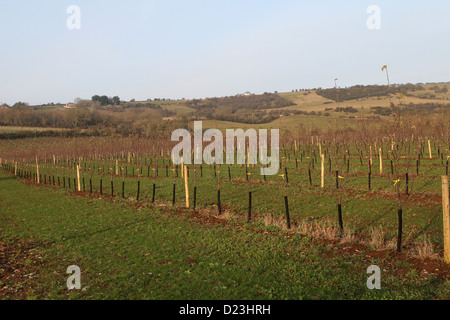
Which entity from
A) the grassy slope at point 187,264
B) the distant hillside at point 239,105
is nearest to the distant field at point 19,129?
the distant hillside at point 239,105

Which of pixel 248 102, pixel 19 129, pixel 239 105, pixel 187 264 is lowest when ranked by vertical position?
pixel 187 264

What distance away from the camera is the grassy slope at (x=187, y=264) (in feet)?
20.8

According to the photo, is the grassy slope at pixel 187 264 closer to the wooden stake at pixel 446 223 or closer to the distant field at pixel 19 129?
the wooden stake at pixel 446 223

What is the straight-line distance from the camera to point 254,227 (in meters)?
11.5

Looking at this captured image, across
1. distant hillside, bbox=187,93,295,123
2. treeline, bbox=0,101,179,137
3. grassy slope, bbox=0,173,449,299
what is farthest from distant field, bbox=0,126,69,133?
grassy slope, bbox=0,173,449,299

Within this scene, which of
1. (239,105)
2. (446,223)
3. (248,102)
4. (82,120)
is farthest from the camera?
(248,102)

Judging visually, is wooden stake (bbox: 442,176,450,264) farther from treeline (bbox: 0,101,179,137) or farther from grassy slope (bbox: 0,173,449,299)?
treeline (bbox: 0,101,179,137)

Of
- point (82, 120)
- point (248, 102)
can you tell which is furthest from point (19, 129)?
point (248, 102)

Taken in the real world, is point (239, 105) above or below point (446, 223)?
above

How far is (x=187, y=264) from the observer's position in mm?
8133

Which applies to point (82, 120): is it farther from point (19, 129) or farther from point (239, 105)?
point (239, 105)

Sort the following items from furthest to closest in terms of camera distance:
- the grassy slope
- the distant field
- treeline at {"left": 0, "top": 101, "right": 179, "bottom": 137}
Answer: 1. the distant field
2. treeline at {"left": 0, "top": 101, "right": 179, "bottom": 137}
3. the grassy slope

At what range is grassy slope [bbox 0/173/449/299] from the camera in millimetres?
6348
